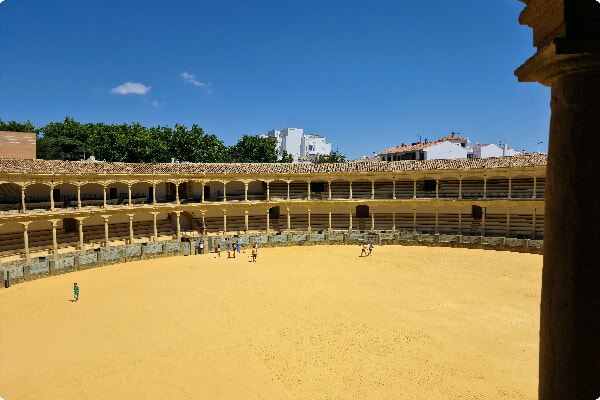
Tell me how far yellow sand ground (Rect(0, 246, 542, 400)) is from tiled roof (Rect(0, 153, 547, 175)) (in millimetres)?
9503

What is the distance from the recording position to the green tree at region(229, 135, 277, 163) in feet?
226

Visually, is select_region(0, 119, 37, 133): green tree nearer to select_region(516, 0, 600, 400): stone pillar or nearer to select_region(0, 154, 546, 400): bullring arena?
select_region(0, 154, 546, 400): bullring arena

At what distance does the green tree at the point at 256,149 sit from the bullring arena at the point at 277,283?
28818 mm

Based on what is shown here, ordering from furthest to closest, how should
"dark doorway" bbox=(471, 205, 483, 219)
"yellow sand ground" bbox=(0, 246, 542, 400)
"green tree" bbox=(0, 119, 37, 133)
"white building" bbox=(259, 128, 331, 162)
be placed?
1. "white building" bbox=(259, 128, 331, 162)
2. "green tree" bbox=(0, 119, 37, 133)
3. "dark doorway" bbox=(471, 205, 483, 219)
4. "yellow sand ground" bbox=(0, 246, 542, 400)

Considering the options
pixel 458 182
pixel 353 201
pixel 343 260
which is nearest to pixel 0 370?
pixel 343 260

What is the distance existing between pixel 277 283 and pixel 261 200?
59.5 feet

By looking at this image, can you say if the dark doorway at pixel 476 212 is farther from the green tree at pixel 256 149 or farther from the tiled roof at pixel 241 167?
the green tree at pixel 256 149

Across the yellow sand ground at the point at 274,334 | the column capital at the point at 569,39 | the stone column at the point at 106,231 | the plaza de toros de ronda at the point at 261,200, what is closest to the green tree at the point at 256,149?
the plaza de toros de ronda at the point at 261,200

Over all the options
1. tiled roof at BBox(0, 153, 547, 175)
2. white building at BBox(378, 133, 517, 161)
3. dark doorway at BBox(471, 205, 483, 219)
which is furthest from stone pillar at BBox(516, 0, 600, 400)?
white building at BBox(378, 133, 517, 161)

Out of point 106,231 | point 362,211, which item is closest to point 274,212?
point 362,211

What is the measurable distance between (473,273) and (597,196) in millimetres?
23805

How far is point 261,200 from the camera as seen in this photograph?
1537 inches

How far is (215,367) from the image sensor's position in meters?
11.9

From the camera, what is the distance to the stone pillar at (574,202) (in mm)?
2674
